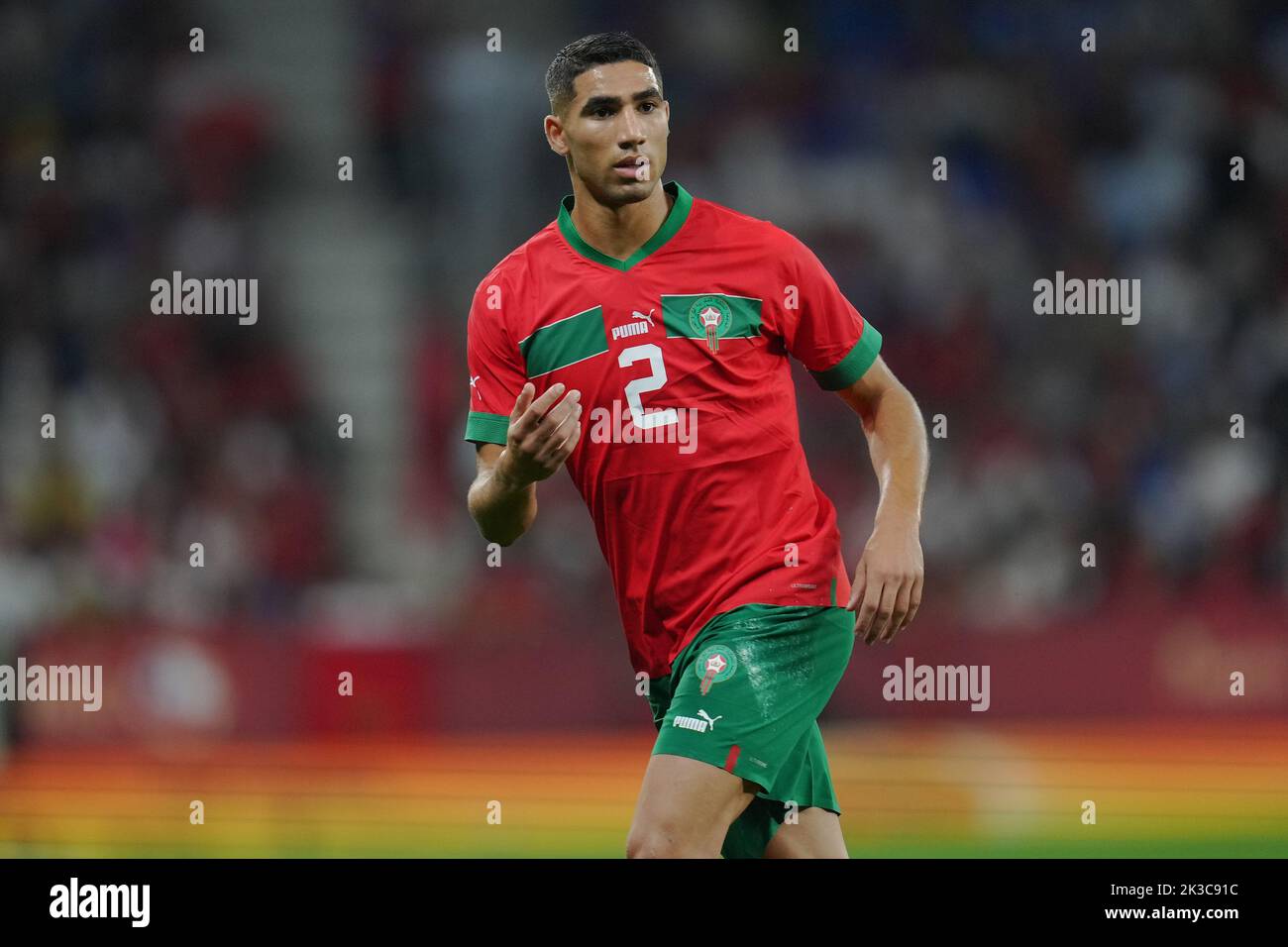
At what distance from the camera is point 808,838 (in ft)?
14.6

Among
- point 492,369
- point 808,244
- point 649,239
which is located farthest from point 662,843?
point 808,244

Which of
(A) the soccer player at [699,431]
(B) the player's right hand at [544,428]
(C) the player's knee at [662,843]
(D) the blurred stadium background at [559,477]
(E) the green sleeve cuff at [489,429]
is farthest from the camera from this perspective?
(D) the blurred stadium background at [559,477]

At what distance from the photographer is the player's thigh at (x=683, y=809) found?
3.96m

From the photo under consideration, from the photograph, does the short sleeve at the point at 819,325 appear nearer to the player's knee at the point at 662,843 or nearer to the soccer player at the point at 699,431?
the soccer player at the point at 699,431

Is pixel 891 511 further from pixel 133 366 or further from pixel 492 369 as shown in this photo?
pixel 133 366

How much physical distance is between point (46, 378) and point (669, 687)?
7733mm

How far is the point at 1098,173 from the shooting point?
11445 millimetres

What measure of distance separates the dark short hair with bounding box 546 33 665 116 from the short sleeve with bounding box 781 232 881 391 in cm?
63

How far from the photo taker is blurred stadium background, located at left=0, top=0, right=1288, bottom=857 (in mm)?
8141

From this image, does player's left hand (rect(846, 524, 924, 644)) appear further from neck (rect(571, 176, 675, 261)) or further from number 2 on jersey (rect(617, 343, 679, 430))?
neck (rect(571, 176, 675, 261))

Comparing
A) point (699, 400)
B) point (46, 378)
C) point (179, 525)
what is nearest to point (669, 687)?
point (699, 400)

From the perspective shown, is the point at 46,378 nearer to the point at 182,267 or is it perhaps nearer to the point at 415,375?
the point at 182,267

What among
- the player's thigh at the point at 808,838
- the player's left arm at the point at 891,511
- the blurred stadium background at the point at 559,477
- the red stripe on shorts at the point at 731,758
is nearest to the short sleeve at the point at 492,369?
the player's left arm at the point at 891,511

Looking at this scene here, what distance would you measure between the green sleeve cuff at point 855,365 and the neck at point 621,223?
0.60m
